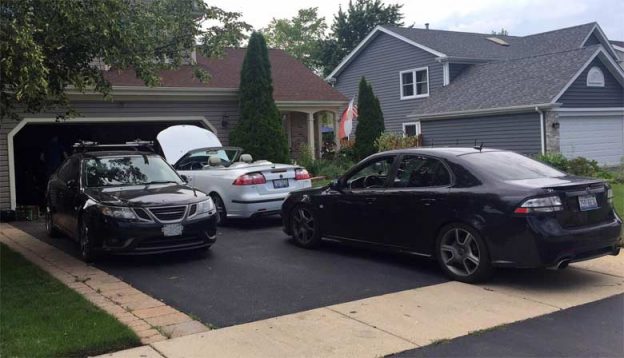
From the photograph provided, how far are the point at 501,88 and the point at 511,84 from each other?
431 millimetres

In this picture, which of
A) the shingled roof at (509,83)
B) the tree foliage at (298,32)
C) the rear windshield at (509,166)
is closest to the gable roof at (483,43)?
the shingled roof at (509,83)

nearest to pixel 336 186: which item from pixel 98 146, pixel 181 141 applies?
pixel 98 146

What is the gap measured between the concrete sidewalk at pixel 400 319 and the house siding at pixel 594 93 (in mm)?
15261

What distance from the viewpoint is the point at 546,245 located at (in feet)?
19.9

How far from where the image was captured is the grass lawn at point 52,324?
15.5 ft

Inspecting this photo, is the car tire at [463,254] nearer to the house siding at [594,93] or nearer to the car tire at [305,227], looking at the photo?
the car tire at [305,227]

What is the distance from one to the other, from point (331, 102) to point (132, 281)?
42.9 feet

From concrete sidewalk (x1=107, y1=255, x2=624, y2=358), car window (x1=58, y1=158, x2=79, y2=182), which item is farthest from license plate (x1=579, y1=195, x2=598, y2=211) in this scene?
car window (x1=58, y1=158, x2=79, y2=182)

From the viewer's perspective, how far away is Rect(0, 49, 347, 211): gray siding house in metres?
14.3

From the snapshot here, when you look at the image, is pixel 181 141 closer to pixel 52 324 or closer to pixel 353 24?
pixel 52 324

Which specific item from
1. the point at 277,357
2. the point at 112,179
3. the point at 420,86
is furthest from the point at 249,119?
the point at 420,86

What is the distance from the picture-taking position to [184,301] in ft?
20.3

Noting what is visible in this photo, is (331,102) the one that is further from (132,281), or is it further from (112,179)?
(132,281)

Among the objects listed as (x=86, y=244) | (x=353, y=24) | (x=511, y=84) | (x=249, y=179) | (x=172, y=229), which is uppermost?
(x=353, y=24)
